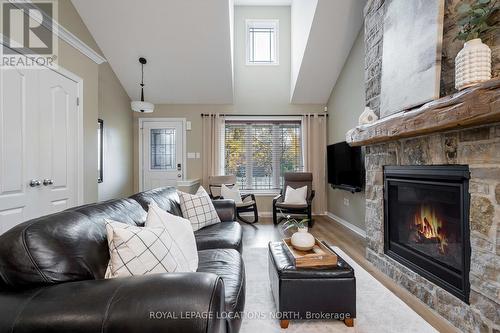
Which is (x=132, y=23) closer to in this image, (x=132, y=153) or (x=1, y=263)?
(x=132, y=153)

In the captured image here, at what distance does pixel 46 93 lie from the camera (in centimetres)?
253

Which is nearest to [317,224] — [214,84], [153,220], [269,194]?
[269,194]

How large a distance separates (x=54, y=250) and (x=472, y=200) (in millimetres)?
2217

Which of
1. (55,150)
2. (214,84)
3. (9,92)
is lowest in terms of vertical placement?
(55,150)

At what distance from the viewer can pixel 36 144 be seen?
2.40 metres

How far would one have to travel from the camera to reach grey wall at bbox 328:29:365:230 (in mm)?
3984

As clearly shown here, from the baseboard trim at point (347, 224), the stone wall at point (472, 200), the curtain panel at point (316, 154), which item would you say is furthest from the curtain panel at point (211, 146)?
the stone wall at point (472, 200)

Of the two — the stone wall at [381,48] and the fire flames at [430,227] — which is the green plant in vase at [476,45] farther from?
the fire flames at [430,227]

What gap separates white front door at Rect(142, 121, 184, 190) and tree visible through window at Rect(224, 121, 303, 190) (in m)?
0.95

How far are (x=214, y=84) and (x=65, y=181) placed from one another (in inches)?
118

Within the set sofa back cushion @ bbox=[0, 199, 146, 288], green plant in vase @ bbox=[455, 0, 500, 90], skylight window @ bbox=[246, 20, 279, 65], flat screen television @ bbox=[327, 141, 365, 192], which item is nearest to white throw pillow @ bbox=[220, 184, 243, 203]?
flat screen television @ bbox=[327, 141, 365, 192]

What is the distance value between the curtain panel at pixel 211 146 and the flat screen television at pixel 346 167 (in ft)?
7.03

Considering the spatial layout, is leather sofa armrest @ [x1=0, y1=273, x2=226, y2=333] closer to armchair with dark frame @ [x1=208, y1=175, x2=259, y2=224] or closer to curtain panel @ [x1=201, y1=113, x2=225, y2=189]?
armchair with dark frame @ [x1=208, y1=175, x2=259, y2=224]

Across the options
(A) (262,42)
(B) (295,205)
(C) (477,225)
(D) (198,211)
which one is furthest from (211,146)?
(C) (477,225)
